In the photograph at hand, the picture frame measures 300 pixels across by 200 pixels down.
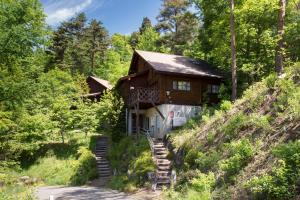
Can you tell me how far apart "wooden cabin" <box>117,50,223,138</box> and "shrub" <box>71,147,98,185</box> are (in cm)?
450

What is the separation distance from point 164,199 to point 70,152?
57.0 feet

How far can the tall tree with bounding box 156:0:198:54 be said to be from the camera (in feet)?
177

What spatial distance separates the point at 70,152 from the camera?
106ft

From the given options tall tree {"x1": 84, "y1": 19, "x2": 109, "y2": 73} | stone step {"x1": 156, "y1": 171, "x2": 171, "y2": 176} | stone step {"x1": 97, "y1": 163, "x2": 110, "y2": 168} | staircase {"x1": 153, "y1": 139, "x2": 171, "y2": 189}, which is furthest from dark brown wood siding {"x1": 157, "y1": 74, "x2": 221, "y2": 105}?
tall tree {"x1": 84, "y1": 19, "x2": 109, "y2": 73}

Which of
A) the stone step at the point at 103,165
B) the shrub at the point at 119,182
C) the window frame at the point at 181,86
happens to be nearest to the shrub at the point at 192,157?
the shrub at the point at 119,182

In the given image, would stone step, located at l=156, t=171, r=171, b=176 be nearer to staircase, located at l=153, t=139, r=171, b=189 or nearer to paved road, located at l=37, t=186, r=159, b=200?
staircase, located at l=153, t=139, r=171, b=189

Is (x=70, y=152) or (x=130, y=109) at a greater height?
(x=130, y=109)

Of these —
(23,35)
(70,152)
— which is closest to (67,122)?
(70,152)

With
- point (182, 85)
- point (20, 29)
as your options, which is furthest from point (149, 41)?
point (20, 29)

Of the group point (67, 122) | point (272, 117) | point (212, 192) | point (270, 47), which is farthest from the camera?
point (67, 122)

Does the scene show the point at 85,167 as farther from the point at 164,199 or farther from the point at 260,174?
the point at 260,174

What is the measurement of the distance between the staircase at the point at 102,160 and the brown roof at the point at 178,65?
883 centimetres

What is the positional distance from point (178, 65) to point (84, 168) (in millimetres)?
11752

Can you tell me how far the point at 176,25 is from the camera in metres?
56.4
